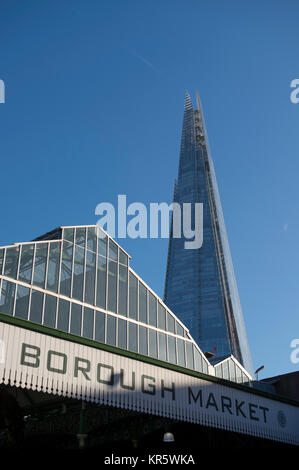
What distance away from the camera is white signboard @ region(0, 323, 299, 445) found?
17.1m

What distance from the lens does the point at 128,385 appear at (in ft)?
66.4

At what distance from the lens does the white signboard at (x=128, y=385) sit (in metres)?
17.1

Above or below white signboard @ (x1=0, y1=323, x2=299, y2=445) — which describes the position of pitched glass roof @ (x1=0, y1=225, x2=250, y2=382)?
above

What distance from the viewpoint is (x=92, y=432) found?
27.0 meters

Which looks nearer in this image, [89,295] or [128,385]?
[128,385]

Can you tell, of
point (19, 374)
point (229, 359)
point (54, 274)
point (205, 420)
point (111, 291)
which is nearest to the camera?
point (19, 374)

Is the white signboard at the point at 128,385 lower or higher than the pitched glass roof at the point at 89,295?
lower

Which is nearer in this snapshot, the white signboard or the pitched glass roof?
the white signboard

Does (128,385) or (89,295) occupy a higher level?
(89,295)

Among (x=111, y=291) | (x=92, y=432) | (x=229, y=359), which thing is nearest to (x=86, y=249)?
(x=111, y=291)

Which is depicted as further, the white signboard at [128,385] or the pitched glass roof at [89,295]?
the pitched glass roof at [89,295]

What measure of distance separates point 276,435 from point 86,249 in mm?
15278
